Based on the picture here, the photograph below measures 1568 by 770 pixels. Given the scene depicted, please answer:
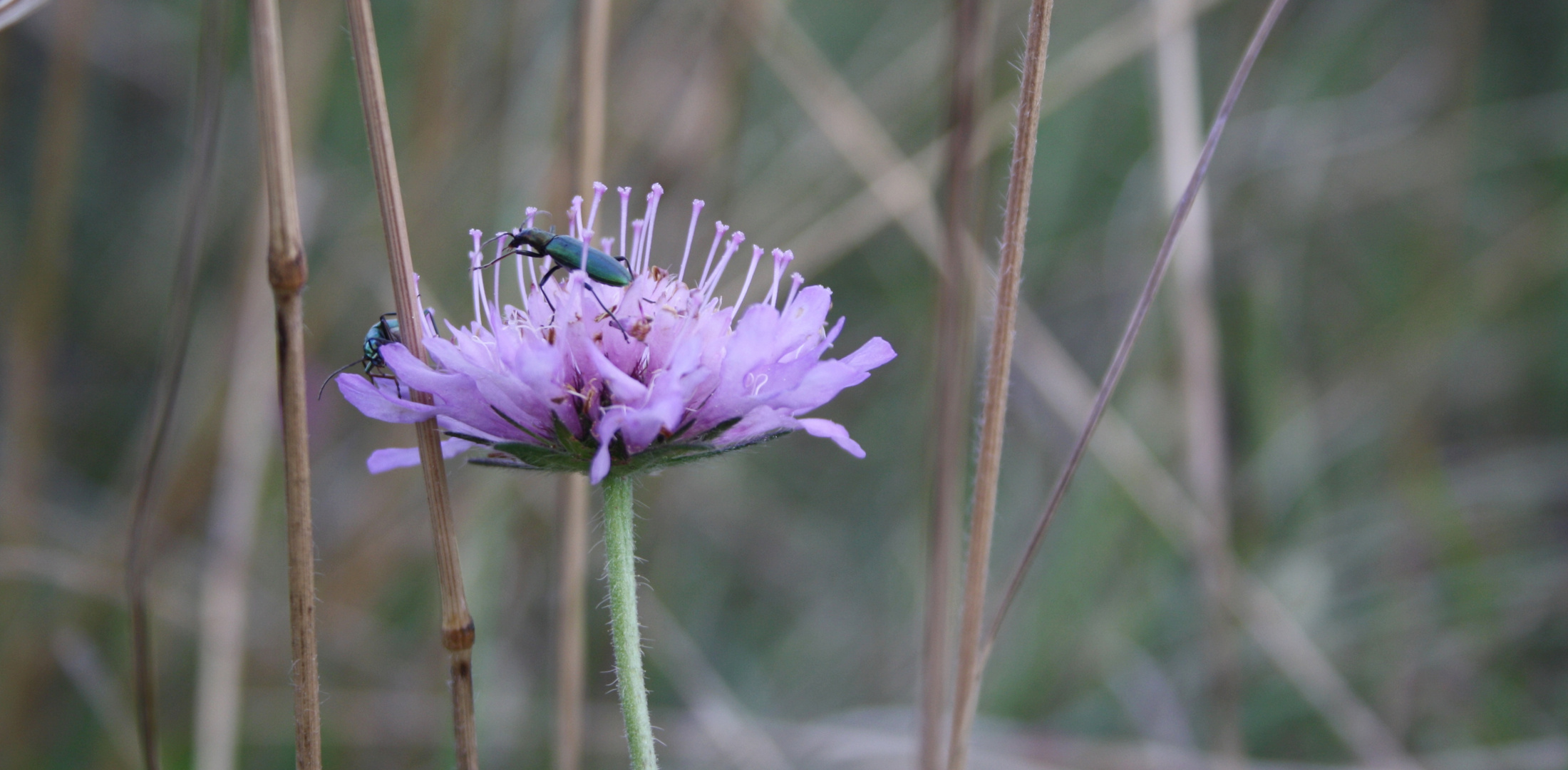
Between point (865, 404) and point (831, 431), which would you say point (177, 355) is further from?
point (865, 404)

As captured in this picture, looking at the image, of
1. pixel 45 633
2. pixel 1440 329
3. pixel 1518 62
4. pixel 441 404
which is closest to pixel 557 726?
pixel 441 404

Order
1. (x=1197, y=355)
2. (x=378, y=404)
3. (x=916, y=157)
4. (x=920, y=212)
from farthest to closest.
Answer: (x=916, y=157) → (x=920, y=212) → (x=1197, y=355) → (x=378, y=404)

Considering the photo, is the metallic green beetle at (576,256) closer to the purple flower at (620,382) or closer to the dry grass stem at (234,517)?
the purple flower at (620,382)

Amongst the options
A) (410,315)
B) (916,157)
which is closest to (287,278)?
(410,315)

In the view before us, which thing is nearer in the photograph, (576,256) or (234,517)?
(576,256)

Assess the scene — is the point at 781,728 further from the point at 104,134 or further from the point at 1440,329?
the point at 104,134

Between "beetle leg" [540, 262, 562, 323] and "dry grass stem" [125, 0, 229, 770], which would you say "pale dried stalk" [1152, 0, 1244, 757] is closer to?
"beetle leg" [540, 262, 562, 323]

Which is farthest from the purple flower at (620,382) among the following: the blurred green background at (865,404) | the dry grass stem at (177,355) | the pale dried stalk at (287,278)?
the blurred green background at (865,404)
